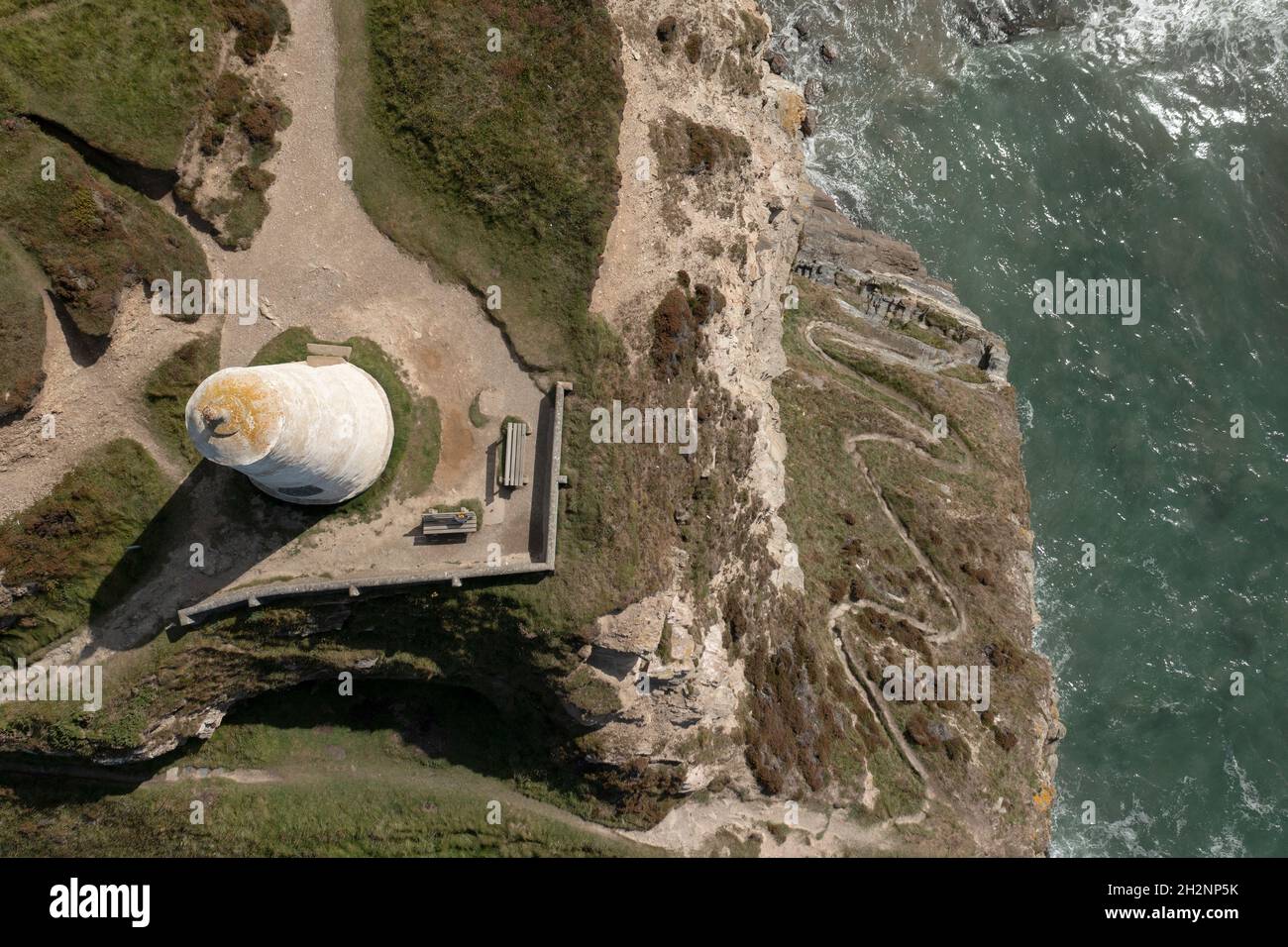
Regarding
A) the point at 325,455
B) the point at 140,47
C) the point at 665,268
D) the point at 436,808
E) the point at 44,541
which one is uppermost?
the point at 140,47

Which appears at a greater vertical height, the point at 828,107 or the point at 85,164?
the point at 828,107

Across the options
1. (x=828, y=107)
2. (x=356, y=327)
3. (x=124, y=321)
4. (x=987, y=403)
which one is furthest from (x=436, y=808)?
(x=828, y=107)

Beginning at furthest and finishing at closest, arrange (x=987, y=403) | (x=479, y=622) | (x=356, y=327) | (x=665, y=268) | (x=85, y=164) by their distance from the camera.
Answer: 1. (x=987, y=403)
2. (x=665, y=268)
3. (x=479, y=622)
4. (x=356, y=327)
5. (x=85, y=164)

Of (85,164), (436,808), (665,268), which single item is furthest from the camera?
(436,808)

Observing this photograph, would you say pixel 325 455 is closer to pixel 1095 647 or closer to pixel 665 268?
pixel 665 268

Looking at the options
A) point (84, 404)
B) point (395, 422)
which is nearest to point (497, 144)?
point (395, 422)

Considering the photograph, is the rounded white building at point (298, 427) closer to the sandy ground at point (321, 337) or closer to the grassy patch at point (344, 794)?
the sandy ground at point (321, 337)
